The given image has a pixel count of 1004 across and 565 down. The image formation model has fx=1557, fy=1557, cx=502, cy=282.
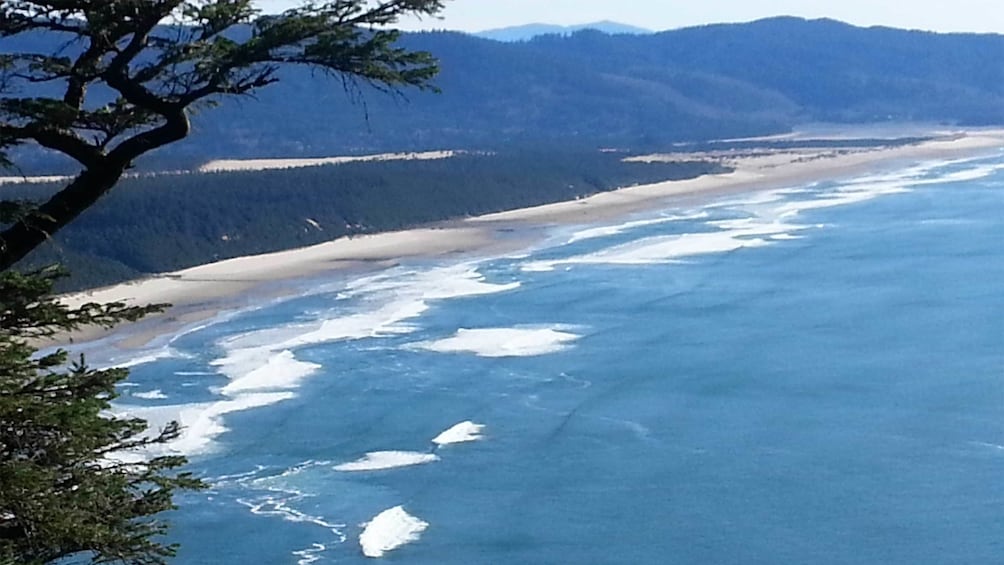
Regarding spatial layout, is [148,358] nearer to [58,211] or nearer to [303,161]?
[58,211]

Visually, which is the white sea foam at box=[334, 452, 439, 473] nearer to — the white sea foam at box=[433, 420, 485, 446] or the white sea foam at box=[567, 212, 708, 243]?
the white sea foam at box=[433, 420, 485, 446]

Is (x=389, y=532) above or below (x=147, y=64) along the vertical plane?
below

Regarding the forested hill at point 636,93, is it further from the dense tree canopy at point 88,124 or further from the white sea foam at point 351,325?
the dense tree canopy at point 88,124

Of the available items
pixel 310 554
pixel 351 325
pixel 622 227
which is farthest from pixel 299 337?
pixel 622 227

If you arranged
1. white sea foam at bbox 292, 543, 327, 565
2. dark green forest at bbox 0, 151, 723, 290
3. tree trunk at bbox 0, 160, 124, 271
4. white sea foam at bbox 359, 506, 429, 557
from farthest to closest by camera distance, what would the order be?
dark green forest at bbox 0, 151, 723, 290 < white sea foam at bbox 359, 506, 429, 557 < white sea foam at bbox 292, 543, 327, 565 < tree trunk at bbox 0, 160, 124, 271

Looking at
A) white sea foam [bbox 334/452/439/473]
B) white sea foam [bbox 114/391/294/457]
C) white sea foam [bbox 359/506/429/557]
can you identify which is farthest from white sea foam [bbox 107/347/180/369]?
white sea foam [bbox 359/506/429/557]

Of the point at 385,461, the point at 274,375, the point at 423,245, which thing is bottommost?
the point at 385,461
